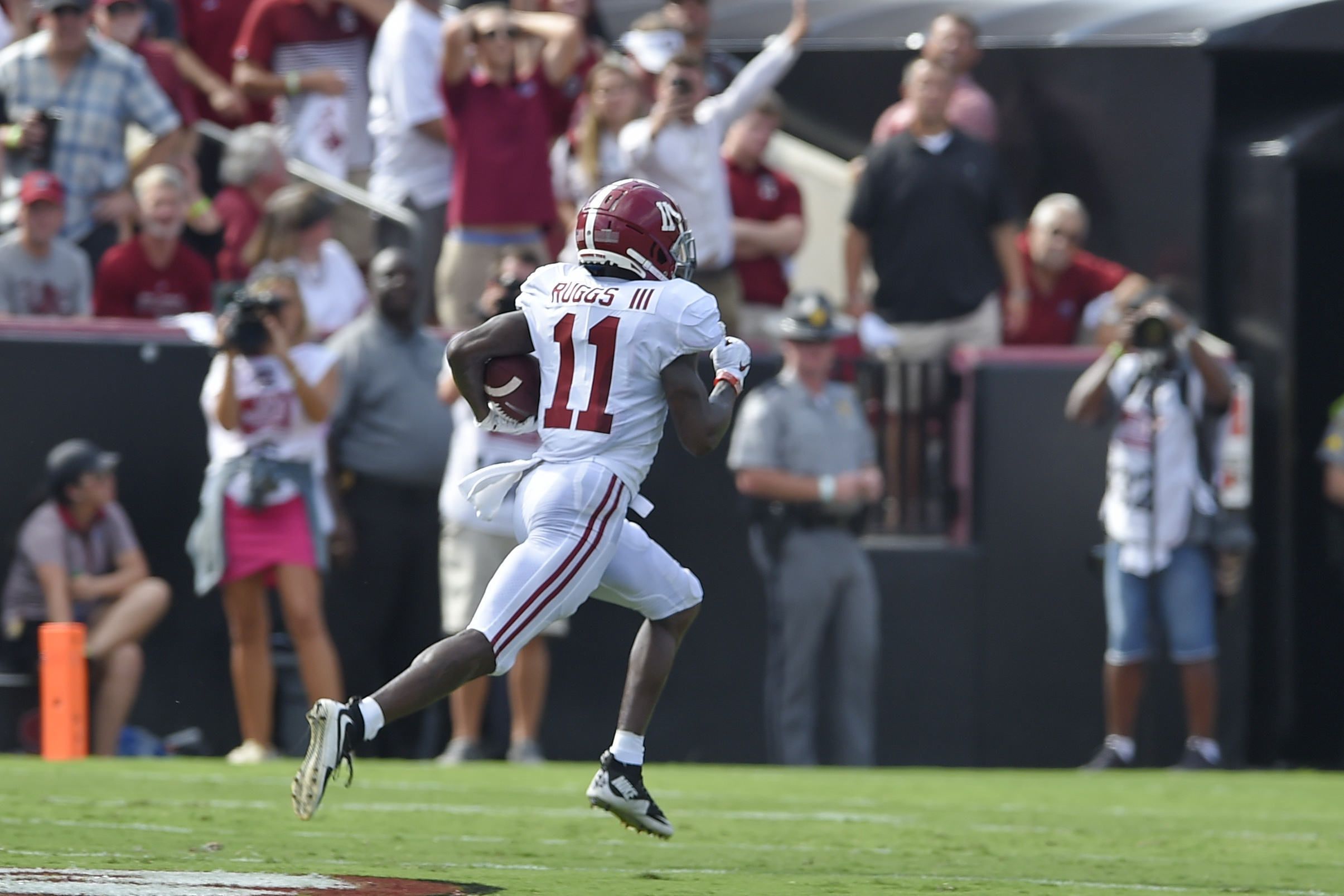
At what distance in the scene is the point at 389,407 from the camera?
1012 cm

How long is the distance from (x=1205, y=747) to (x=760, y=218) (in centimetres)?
329

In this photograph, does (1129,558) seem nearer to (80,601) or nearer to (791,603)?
(791,603)

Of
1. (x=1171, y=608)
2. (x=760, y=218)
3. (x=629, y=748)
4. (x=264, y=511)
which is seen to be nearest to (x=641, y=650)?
(x=629, y=748)

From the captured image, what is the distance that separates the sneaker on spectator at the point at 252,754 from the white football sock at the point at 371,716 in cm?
368

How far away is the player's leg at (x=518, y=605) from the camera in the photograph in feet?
18.9

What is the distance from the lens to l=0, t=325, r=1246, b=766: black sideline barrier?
407 inches

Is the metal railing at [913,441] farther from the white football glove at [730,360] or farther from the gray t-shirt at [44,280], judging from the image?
the white football glove at [730,360]

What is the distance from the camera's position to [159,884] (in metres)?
5.37

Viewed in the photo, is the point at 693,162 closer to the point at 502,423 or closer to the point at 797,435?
the point at 797,435

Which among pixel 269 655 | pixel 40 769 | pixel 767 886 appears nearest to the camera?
pixel 767 886

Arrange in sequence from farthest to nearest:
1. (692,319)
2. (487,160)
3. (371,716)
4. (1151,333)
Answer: (487,160)
(1151,333)
(692,319)
(371,716)

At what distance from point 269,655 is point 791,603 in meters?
2.35

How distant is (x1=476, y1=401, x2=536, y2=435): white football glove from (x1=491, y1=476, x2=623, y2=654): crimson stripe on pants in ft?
1.23

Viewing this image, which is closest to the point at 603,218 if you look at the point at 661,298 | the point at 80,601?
the point at 661,298
